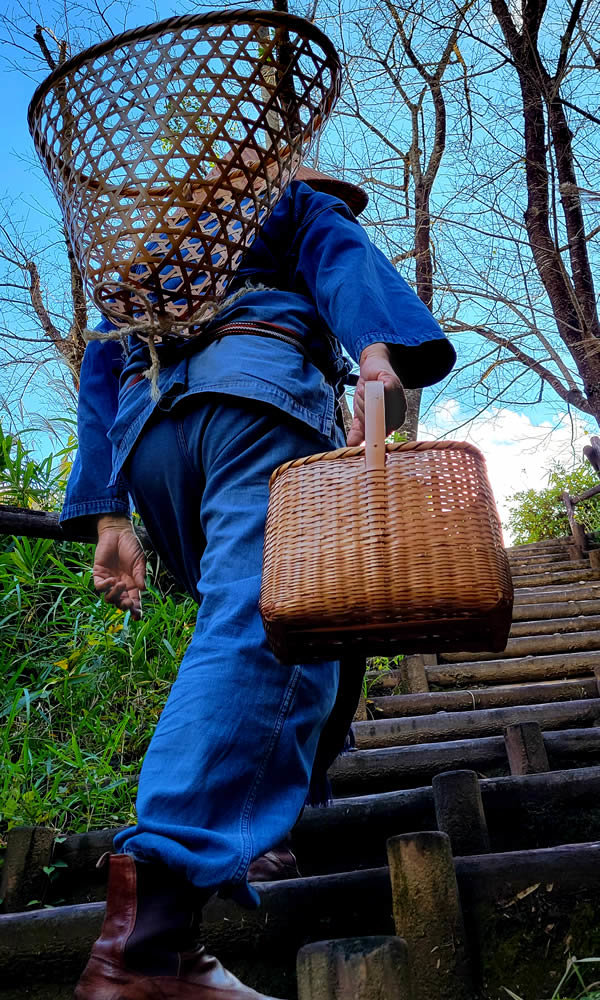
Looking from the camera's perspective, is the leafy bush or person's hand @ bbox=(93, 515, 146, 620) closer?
person's hand @ bbox=(93, 515, 146, 620)

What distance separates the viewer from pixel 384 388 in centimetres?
132

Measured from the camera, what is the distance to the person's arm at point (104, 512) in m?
1.68

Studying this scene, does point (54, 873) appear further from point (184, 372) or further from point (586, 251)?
point (586, 251)

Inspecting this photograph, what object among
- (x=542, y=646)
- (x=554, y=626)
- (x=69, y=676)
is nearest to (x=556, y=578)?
(x=554, y=626)

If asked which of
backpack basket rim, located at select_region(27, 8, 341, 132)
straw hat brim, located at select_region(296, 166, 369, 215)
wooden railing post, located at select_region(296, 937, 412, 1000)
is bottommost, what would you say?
wooden railing post, located at select_region(296, 937, 412, 1000)

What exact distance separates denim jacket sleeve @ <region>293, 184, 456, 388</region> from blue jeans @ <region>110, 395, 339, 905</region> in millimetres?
208

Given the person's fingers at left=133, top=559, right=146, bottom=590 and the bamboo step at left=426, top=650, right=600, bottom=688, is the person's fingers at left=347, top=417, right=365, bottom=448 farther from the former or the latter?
the bamboo step at left=426, top=650, right=600, bottom=688

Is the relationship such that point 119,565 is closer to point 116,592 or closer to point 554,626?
point 116,592

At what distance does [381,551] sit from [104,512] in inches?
29.9

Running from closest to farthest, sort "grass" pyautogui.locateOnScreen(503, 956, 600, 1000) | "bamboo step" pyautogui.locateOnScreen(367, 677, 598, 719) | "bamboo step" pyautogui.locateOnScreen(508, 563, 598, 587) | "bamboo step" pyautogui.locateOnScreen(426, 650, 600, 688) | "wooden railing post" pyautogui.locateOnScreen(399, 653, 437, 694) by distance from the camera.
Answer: "grass" pyautogui.locateOnScreen(503, 956, 600, 1000) → "bamboo step" pyautogui.locateOnScreen(367, 677, 598, 719) → "wooden railing post" pyautogui.locateOnScreen(399, 653, 437, 694) → "bamboo step" pyautogui.locateOnScreen(426, 650, 600, 688) → "bamboo step" pyautogui.locateOnScreen(508, 563, 598, 587)

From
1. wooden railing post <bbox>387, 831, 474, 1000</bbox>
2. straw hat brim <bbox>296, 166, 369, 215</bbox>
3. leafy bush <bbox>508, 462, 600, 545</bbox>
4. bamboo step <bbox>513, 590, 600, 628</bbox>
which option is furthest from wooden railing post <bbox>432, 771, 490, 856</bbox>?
leafy bush <bbox>508, 462, 600, 545</bbox>

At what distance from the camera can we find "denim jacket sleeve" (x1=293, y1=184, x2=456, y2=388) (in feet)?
4.66

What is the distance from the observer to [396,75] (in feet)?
27.8

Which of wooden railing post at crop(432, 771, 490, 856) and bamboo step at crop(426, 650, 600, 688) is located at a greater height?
wooden railing post at crop(432, 771, 490, 856)
